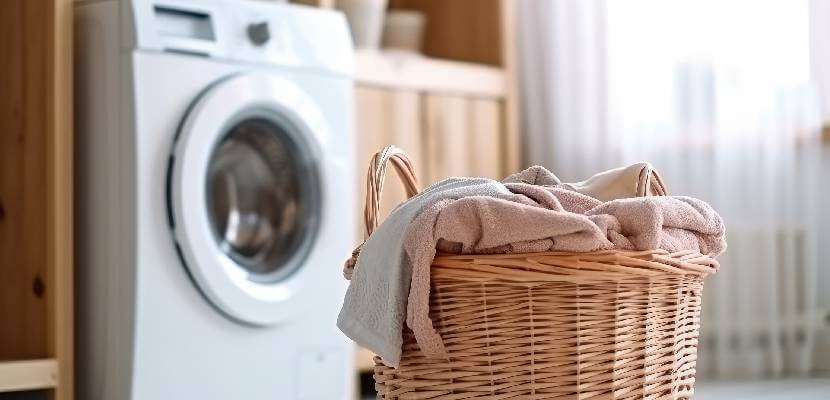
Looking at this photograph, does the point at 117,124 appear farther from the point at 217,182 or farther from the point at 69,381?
the point at 69,381

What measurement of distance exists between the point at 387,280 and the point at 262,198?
1.05 m

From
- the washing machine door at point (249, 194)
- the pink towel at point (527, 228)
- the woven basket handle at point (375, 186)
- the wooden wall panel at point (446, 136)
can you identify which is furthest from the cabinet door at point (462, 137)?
the pink towel at point (527, 228)

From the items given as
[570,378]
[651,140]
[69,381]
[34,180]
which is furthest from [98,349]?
[651,140]

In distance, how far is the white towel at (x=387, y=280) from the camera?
1.28 m

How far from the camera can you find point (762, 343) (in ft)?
9.18

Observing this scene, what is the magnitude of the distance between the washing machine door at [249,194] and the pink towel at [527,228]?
0.94 m

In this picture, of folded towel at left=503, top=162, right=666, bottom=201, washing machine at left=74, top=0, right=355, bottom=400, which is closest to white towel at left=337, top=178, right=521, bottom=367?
folded towel at left=503, top=162, right=666, bottom=201

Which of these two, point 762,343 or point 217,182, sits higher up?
point 217,182

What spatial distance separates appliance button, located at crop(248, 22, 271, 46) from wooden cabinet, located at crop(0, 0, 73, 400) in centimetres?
35

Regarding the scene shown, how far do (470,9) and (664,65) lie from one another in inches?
25.5

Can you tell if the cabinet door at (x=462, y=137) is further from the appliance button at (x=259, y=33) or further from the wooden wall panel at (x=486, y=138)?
the appliance button at (x=259, y=33)

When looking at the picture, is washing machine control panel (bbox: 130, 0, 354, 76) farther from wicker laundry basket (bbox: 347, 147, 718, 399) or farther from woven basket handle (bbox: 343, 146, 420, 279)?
wicker laundry basket (bbox: 347, 147, 718, 399)

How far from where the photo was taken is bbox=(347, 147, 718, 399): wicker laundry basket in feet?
3.93

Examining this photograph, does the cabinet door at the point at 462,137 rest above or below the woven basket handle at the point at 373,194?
above
